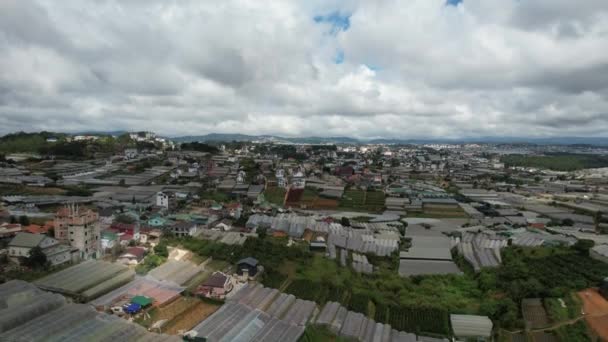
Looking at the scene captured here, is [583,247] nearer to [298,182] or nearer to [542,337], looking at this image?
[542,337]

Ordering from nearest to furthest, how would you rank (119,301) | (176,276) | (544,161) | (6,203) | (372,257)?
(119,301), (176,276), (372,257), (6,203), (544,161)

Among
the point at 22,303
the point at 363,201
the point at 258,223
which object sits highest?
the point at 22,303

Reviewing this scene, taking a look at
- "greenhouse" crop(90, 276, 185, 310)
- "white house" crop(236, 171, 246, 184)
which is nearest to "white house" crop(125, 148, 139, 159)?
"white house" crop(236, 171, 246, 184)

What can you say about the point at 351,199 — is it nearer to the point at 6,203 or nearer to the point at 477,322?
the point at 477,322

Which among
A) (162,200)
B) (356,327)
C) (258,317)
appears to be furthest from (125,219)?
(356,327)

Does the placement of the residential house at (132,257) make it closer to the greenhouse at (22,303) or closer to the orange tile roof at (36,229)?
the greenhouse at (22,303)

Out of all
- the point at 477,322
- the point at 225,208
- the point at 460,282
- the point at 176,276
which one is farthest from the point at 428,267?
Result: the point at 225,208
